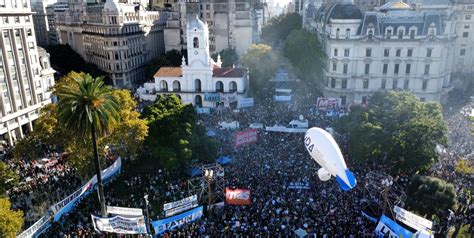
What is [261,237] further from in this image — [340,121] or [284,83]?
[284,83]

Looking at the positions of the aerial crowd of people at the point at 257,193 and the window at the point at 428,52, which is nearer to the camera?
the aerial crowd of people at the point at 257,193

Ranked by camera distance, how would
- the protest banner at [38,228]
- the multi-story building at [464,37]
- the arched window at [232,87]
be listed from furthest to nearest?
the multi-story building at [464,37]
the arched window at [232,87]
the protest banner at [38,228]

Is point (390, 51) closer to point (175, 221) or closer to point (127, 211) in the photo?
point (175, 221)

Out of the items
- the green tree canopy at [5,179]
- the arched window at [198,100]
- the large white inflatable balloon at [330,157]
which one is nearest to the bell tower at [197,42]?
the arched window at [198,100]

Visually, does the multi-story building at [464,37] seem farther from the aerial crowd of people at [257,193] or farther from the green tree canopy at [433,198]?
the green tree canopy at [433,198]

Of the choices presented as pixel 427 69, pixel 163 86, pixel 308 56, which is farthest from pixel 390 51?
pixel 163 86

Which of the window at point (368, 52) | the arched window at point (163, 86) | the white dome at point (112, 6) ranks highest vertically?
the white dome at point (112, 6)

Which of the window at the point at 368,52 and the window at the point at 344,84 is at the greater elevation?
the window at the point at 368,52
